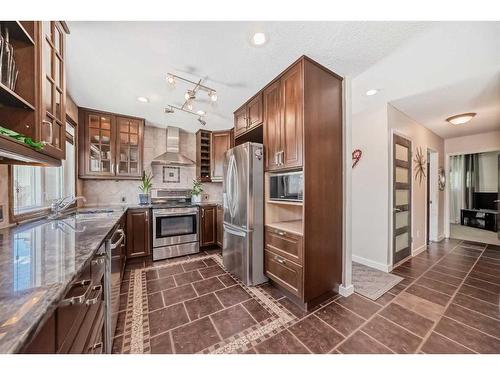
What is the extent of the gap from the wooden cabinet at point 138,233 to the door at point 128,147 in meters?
0.78

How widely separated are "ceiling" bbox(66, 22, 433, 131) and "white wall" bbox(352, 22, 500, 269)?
0.77 ft

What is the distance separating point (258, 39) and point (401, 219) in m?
3.30

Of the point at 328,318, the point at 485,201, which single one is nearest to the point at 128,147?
the point at 328,318

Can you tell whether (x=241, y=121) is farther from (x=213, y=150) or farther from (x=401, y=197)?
(x=401, y=197)

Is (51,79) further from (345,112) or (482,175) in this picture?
(482,175)

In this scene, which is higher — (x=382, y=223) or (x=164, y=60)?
(x=164, y=60)

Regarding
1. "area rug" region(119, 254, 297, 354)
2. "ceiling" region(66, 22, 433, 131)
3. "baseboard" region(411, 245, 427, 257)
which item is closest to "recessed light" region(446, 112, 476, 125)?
"baseboard" region(411, 245, 427, 257)

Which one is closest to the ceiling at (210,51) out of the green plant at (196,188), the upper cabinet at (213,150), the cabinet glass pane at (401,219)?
the upper cabinet at (213,150)

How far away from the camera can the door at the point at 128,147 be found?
10.7 ft

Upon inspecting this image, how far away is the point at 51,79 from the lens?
4.64 feet

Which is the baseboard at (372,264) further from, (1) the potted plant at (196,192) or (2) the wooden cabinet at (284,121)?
(1) the potted plant at (196,192)
